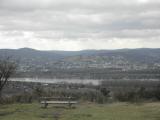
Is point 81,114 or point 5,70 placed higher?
point 5,70

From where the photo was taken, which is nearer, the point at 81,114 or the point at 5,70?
the point at 81,114

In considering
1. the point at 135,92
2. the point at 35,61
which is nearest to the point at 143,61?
the point at 35,61

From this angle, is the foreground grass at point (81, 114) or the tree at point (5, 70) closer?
the foreground grass at point (81, 114)

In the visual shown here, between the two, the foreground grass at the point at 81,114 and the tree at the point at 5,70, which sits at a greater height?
the tree at the point at 5,70

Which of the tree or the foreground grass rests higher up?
the tree

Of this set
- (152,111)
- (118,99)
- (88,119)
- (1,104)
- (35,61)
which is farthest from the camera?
(35,61)

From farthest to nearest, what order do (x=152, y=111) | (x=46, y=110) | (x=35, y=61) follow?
(x=35, y=61)
(x=46, y=110)
(x=152, y=111)

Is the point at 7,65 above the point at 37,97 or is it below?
above

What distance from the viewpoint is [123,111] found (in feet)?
60.6

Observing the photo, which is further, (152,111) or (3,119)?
(152,111)

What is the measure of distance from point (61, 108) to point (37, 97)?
197 inches

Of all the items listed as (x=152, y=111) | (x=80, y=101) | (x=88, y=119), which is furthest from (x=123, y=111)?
(x=80, y=101)

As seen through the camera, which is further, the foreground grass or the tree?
the tree

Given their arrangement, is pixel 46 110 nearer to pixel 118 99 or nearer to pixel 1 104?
pixel 1 104
